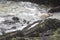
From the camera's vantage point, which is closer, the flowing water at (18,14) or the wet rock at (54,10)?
the flowing water at (18,14)

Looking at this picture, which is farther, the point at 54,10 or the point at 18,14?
the point at 54,10

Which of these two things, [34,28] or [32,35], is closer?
[32,35]

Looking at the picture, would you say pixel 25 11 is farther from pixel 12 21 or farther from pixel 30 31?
pixel 30 31

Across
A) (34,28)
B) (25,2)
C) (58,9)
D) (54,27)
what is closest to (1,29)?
(34,28)

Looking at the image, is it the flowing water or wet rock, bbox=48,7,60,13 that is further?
wet rock, bbox=48,7,60,13

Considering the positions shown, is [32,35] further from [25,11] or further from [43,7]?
[43,7]

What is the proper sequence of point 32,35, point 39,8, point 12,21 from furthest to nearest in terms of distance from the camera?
point 39,8 → point 12,21 → point 32,35

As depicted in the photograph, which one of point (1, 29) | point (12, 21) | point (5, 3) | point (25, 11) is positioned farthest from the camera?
point (5, 3)
